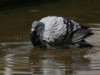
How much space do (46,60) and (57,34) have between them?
0.64 meters

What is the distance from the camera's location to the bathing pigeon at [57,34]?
7285 mm

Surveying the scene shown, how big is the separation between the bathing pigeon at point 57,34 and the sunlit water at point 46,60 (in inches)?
5.1

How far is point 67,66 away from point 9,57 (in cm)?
112

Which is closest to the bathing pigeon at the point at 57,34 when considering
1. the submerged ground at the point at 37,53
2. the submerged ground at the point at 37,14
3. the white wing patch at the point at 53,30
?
the white wing patch at the point at 53,30

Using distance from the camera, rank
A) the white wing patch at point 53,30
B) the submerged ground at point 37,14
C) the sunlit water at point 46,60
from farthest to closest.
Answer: the submerged ground at point 37,14
the white wing patch at point 53,30
the sunlit water at point 46,60

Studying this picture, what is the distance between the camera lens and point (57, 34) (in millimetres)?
7262

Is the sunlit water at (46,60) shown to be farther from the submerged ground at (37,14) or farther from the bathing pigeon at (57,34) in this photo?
the submerged ground at (37,14)

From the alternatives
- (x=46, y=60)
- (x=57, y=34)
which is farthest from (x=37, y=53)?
(x=46, y=60)

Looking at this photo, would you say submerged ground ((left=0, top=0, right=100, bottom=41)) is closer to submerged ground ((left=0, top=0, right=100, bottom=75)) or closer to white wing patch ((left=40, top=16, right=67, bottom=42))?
submerged ground ((left=0, top=0, right=100, bottom=75))

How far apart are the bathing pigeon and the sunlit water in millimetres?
130

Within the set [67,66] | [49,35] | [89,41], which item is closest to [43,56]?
[49,35]

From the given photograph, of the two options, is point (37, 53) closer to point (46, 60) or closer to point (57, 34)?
point (57, 34)

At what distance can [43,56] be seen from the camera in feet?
23.3

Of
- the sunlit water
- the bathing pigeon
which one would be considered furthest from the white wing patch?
the sunlit water
